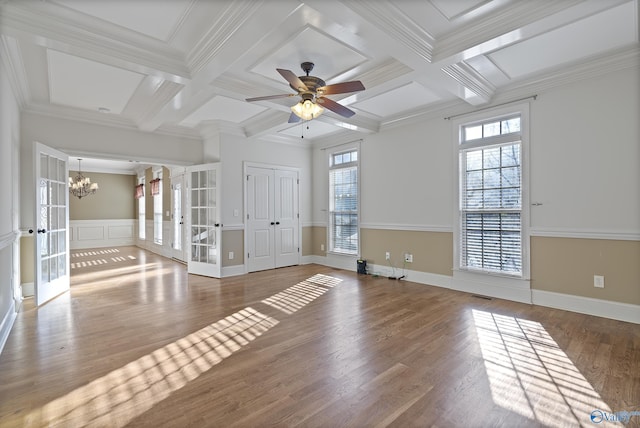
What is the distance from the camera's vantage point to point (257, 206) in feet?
20.9

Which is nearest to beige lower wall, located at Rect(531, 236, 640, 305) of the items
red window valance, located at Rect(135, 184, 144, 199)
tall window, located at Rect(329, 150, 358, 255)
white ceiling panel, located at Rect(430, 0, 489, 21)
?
white ceiling panel, located at Rect(430, 0, 489, 21)

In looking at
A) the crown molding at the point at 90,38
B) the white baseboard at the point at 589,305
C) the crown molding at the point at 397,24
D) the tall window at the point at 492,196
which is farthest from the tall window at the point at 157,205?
the white baseboard at the point at 589,305

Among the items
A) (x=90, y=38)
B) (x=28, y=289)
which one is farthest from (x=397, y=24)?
(x=28, y=289)

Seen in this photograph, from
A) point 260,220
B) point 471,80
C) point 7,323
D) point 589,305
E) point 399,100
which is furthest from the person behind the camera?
point 260,220

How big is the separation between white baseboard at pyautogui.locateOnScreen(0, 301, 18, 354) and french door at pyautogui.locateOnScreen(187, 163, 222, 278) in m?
2.68

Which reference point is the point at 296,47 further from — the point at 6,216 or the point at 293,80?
the point at 6,216

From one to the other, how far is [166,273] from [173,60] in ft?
13.9

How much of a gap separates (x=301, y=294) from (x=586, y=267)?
3.51 m

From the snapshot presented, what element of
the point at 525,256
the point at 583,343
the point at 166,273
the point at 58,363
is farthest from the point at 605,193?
the point at 166,273

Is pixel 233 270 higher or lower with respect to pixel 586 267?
lower

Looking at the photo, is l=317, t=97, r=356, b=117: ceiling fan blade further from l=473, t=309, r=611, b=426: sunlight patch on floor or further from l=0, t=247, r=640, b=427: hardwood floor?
l=473, t=309, r=611, b=426: sunlight patch on floor

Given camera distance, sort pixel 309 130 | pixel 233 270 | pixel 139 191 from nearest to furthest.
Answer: pixel 233 270 < pixel 309 130 < pixel 139 191

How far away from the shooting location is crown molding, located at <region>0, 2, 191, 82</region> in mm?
2562

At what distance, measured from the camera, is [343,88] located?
3.08 m
